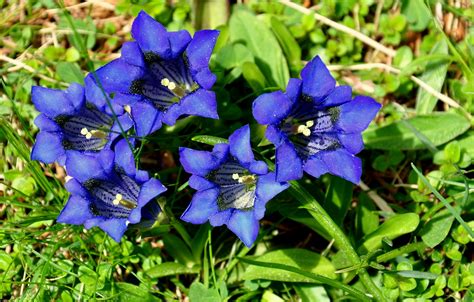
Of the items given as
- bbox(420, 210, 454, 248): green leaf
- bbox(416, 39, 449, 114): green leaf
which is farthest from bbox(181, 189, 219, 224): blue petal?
bbox(416, 39, 449, 114): green leaf

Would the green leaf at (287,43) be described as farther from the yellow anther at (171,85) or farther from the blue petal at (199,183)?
the blue petal at (199,183)

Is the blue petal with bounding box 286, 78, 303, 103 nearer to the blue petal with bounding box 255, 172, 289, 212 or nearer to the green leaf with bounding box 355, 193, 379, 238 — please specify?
the blue petal with bounding box 255, 172, 289, 212

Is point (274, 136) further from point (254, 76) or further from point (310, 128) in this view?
point (254, 76)

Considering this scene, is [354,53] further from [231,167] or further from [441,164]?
[231,167]

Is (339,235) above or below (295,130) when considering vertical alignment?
below

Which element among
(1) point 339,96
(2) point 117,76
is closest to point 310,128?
(1) point 339,96

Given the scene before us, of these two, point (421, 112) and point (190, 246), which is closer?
point (190, 246)

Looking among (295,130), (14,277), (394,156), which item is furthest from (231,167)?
(14,277)
